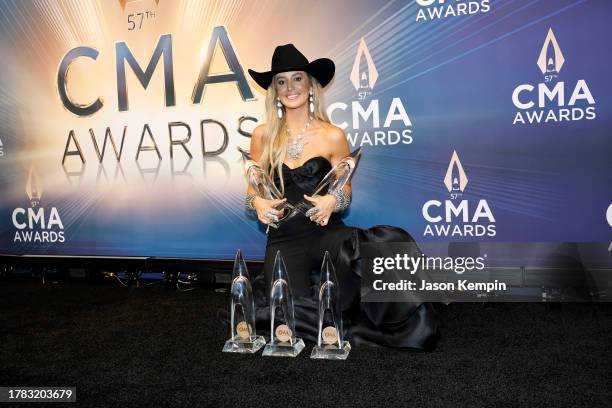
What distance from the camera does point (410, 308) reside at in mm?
2584

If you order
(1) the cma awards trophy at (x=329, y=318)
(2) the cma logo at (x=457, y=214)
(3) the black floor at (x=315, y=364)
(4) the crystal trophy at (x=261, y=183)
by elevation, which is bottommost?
(3) the black floor at (x=315, y=364)

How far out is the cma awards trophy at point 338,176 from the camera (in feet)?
9.04

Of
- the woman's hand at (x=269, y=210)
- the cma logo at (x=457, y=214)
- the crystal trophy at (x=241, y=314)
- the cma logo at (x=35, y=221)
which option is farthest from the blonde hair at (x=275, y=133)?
the cma logo at (x=35, y=221)

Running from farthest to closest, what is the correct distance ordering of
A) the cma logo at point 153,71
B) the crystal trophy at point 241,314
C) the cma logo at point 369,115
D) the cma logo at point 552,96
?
1. the cma logo at point 153,71
2. the cma logo at point 369,115
3. the cma logo at point 552,96
4. the crystal trophy at point 241,314

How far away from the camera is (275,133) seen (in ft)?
10.3

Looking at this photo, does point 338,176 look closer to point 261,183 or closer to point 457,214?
point 261,183

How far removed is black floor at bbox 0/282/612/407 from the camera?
2.06 metres

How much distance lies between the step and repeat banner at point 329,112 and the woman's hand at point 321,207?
1.18m

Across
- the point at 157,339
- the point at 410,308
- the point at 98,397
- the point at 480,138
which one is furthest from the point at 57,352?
the point at 480,138

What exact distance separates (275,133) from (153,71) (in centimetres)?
177

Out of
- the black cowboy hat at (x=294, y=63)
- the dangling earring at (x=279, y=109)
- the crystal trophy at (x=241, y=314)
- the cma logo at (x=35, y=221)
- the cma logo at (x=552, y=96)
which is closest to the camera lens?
the crystal trophy at (x=241, y=314)

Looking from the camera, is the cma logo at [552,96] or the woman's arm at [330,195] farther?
the cma logo at [552,96]

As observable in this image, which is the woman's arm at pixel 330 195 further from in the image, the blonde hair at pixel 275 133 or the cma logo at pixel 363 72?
the cma logo at pixel 363 72

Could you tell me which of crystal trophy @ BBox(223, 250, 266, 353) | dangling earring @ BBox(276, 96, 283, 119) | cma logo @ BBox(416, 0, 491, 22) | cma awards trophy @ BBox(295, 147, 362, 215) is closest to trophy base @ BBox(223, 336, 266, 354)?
crystal trophy @ BBox(223, 250, 266, 353)
